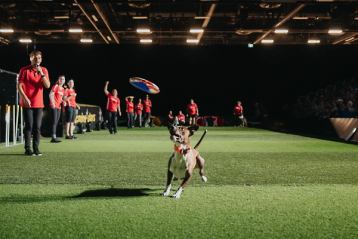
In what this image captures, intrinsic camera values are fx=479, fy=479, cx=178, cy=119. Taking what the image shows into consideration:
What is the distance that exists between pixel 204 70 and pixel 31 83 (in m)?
30.8

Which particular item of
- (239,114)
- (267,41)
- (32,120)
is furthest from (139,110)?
(32,120)

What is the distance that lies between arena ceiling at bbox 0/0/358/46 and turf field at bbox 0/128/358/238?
18.1 m

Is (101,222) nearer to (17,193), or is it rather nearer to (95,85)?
(17,193)

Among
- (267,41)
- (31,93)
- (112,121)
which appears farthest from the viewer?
(267,41)

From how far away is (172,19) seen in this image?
30.0 metres

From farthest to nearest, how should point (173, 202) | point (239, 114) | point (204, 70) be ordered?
point (204, 70)
point (239, 114)
point (173, 202)

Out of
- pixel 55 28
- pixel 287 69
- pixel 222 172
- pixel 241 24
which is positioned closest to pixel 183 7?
pixel 241 24

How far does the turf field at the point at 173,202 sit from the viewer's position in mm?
3760

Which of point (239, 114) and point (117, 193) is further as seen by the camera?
point (239, 114)

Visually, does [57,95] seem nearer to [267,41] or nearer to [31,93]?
[31,93]

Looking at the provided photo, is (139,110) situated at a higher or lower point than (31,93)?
lower

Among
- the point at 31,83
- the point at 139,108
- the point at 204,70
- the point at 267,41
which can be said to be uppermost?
the point at 267,41

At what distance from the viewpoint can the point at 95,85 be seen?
39438 mm

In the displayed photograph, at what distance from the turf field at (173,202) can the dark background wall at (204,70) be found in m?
30.8
